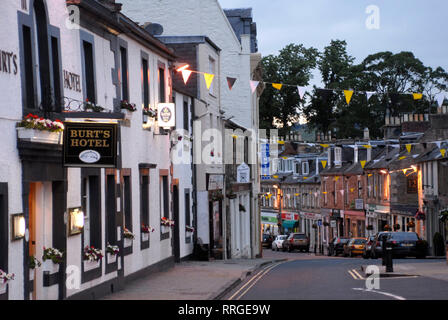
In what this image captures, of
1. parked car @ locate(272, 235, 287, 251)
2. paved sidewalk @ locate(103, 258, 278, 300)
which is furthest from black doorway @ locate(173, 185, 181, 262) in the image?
parked car @ locate(272, 235, 287, 251)

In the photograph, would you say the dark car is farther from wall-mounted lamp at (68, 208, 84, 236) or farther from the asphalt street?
wall-mounted lamp at (68, 208, 84, 236)

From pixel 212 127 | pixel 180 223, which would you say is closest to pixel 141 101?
pixel 180 223

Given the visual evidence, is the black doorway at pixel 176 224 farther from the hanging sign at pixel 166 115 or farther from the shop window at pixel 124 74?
the shop window at pixel 124 74

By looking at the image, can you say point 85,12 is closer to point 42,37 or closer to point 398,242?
point 42,37

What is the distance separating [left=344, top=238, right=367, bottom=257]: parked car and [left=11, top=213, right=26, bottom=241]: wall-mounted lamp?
3862cm

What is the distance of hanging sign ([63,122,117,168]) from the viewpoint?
47.5 feet

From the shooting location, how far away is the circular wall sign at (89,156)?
14508 mm

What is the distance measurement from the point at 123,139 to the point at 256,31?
125 feet

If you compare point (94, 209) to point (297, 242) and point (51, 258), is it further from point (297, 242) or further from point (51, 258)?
point (297, 242)

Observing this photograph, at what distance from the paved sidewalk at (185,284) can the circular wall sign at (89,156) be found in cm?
421

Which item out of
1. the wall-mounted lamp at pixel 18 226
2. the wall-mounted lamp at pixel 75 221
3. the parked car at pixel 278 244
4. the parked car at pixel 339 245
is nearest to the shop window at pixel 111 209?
the wall-mounted lamp at pixel 75 221

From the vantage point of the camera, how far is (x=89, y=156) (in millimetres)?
14531

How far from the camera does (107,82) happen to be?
Result: 1925 centimetres

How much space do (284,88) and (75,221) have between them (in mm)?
60945
